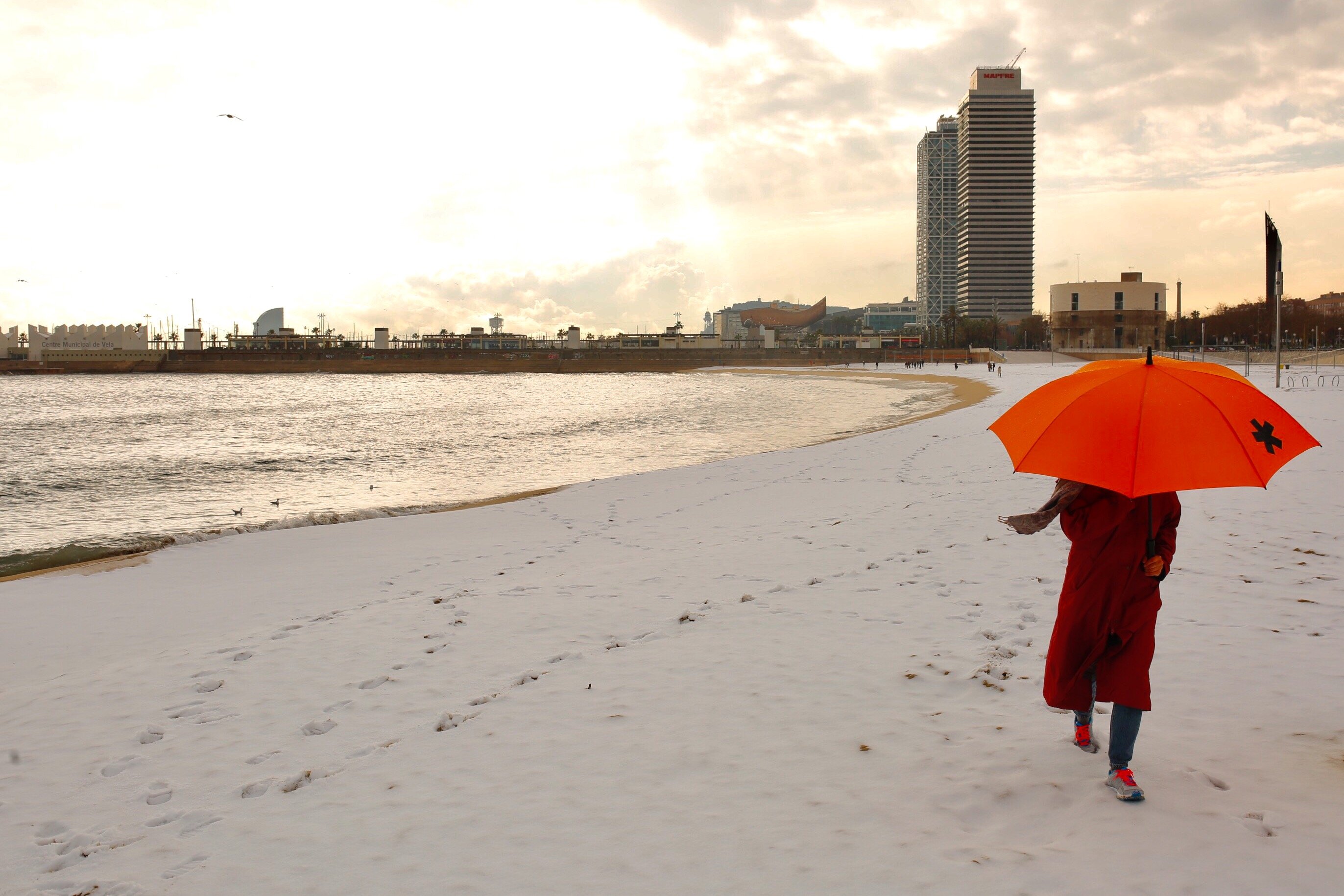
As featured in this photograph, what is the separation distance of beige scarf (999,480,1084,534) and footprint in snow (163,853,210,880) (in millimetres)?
3851

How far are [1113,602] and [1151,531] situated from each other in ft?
1.16

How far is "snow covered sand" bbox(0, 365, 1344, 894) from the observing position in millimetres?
3363

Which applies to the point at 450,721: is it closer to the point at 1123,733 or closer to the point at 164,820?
the point at 164,820

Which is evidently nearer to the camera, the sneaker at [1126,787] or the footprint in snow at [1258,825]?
the footprint in snow at [1258,825]

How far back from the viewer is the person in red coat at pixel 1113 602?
3.44 meters

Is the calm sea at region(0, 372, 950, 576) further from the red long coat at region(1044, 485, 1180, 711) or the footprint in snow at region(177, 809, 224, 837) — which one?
the red long coat at region(1044, 485, 1180, 711)

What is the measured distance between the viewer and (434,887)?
3273 mm

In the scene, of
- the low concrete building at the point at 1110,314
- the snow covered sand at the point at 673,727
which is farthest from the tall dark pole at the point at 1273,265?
the low concrete building at the point at 1110,314

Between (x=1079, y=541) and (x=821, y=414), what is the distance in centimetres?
3263

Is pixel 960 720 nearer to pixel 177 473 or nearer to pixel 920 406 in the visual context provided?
pixel 177 473

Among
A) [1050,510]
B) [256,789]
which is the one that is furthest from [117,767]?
[1050,510]

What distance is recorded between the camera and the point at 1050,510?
360cm

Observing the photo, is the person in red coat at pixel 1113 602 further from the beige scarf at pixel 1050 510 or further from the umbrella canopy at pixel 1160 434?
the umbrella canopy at pixel 1160 434

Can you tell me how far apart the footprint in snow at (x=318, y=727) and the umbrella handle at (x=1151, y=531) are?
4527 mm
